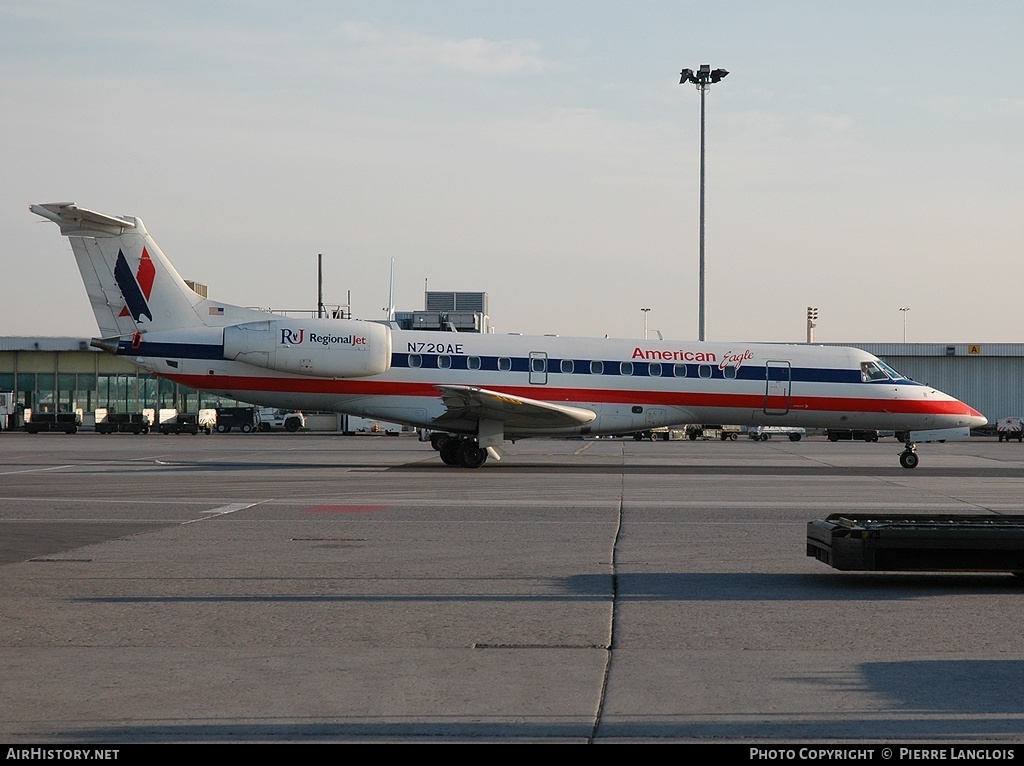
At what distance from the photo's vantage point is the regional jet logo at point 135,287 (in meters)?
27.8

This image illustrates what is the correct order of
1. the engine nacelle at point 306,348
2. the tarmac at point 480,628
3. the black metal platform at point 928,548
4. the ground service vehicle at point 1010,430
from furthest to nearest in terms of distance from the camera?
the ground service vehicle at point 1010,430, the engine nacelle at point 306,348, the black metal platform at point 928,548, the tarmac at point 480,628

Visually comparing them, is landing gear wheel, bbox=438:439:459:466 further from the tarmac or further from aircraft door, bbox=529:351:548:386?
the tarmac

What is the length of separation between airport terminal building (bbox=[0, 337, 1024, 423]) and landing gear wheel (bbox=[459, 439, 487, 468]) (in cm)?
5403

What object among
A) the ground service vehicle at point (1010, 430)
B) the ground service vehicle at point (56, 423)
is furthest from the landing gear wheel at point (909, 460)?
the ground service vehicle at point (56, 423)

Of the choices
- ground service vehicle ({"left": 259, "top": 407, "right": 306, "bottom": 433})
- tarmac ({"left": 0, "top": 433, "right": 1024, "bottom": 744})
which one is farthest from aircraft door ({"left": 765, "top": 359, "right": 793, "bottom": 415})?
ground service vehicle ({"left": 259, "top": 407, "right": 306, "bottom": 433})

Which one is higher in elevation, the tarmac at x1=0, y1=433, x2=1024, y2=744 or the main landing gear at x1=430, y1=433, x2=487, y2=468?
the tarmac at x1=0, y1=433, x2=1024, y2=744

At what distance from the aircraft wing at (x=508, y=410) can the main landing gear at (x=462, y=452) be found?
80 cm

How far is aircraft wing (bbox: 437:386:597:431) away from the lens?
86.2ft

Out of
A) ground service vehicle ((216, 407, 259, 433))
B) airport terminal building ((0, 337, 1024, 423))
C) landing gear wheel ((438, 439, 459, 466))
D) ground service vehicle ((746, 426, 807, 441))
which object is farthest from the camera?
airport terminal building ((0, 337, 1024, 423))

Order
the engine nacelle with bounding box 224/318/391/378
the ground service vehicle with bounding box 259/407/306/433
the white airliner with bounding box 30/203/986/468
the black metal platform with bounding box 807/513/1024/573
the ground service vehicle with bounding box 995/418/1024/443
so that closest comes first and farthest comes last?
the black metal platform with bounding box 807/513/1024/573, the engine nacelle with bounding box 224/318/391/378, the white airliner with bounding box 30/203/986/468, the ground service vehicle with bounding box 995/418/1024/443, the ground service vehicle with bounding box 259/407/306/433

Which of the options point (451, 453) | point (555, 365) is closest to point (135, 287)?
point (451, 453)

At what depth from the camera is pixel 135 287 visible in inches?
1095

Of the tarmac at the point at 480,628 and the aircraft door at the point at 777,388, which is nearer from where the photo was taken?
the tarmac at the point at 480,628

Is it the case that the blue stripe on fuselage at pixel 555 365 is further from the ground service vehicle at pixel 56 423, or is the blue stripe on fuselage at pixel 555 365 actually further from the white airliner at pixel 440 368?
the ground service vehicle at pixel 56 423
